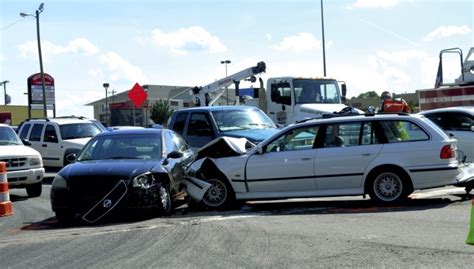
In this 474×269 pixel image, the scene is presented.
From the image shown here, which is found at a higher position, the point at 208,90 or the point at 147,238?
the point at 208,90

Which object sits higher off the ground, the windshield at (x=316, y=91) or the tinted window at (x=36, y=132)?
the windshield at (x=316, y=91)

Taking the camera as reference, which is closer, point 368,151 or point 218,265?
point 218,265

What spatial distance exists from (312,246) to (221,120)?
27.0 feet

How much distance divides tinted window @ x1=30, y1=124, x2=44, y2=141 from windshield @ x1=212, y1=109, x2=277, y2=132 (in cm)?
799

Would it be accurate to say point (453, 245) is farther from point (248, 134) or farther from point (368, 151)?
point (248, 134)

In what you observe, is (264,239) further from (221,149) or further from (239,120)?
(239,120)

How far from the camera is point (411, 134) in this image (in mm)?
10695

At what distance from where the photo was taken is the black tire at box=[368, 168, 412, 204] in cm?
1048

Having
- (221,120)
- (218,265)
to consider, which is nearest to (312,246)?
(218,265)

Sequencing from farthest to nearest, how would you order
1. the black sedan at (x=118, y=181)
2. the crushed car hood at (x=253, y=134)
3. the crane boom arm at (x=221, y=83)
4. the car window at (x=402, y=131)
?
the crane boom arm at (x=221, y=83)
the crushed car hood at (x=253, y=134)
the car window at (x=402, y=131)
the black sedan at (x=118, y=181)

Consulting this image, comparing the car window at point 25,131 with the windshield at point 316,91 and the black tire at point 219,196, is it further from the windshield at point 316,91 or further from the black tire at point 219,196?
the black tire at point 219,196

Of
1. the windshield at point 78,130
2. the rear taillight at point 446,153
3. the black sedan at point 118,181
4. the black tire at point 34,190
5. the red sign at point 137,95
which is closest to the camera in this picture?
the black sedan at point 118,181

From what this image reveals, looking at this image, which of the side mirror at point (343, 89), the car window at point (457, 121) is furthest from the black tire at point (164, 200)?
the side mirror at point (343, 89)

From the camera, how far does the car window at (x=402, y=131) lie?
418 inches
